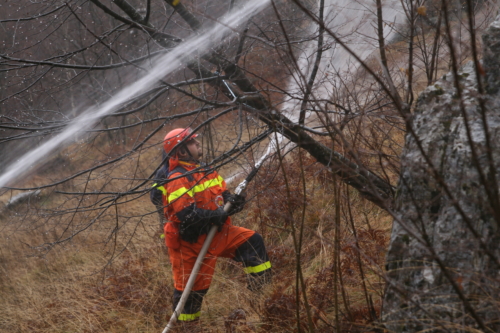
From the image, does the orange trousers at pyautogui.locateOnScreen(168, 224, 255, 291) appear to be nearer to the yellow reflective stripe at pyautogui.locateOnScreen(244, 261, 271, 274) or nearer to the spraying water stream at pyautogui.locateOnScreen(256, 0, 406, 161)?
the yellow reflective stripe at pyautogui.locateOnScreen(244, 261, 271, 274)

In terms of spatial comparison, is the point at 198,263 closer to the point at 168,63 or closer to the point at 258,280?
the point at 258,280

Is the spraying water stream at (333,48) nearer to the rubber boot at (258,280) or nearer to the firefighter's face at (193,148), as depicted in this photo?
the firefighter's face at (193,148)

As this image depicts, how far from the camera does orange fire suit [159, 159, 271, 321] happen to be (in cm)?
383

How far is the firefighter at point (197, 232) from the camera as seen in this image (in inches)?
151

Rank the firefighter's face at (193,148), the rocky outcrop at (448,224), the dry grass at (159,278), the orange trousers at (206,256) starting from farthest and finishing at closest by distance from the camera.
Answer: the firefighter's face at (193,148), the orange trousers at (206,256), the dry grass at (159,278), the rocky outcrop at (448,224)

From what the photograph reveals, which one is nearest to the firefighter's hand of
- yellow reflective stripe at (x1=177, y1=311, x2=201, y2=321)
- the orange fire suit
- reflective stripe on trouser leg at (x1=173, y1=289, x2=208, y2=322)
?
the orange fire suit

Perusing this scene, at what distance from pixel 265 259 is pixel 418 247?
7.69 feet

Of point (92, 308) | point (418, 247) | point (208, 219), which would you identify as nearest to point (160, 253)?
point (92, 308)

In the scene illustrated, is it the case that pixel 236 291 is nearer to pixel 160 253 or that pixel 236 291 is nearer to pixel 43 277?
pixel 160 253

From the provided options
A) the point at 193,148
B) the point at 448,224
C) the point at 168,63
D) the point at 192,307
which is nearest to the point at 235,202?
the point at 193,148

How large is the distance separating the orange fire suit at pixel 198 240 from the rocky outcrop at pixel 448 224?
203 centimetres

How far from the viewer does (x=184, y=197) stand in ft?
12.5

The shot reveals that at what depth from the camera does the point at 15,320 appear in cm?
523

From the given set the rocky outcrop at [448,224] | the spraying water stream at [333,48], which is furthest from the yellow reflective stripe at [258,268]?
the rocky outcrop at [448,224]
